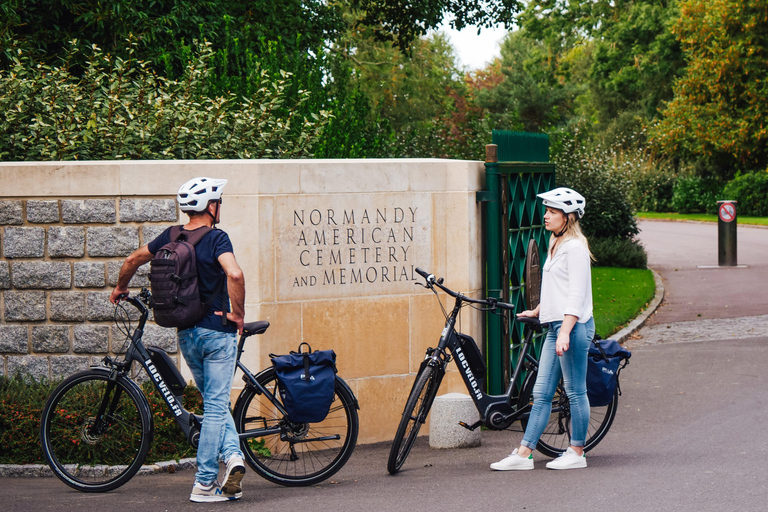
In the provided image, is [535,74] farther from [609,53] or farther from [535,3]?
[535,3]

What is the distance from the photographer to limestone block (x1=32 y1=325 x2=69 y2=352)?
7402 millimetres

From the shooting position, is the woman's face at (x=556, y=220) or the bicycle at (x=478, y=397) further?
the bicycle at (x=478, y=397)

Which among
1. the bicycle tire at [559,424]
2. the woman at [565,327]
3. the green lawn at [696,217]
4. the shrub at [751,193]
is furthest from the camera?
the shrub at [751,193]

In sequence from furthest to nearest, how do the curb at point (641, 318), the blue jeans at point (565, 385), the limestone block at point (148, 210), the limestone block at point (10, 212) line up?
the curb at point (641, 318), the limestone block at point (10, 212), the limestone block at point (148, 210), the blue jeans at point (565, 385)

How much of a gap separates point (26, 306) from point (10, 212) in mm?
696

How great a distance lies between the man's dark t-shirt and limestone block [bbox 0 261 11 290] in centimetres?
231

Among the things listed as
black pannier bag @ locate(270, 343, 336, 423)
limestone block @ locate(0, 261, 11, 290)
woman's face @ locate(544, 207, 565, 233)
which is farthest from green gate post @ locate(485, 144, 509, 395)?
limestone block @ locate(0, 261, 11, 290)

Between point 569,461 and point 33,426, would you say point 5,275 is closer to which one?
point 33,426

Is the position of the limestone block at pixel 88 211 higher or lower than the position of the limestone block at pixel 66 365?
higher

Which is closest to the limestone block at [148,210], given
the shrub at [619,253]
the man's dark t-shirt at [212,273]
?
the man's dark t-shirt at [212,273]

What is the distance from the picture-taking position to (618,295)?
16.5 metres

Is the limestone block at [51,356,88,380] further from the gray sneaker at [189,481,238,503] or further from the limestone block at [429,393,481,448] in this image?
the limestone block at [429,393,481,448]

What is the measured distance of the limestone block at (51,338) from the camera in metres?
7.40

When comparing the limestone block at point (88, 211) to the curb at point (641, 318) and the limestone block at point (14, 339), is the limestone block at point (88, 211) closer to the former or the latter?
the limestone block at point (14, 339)
